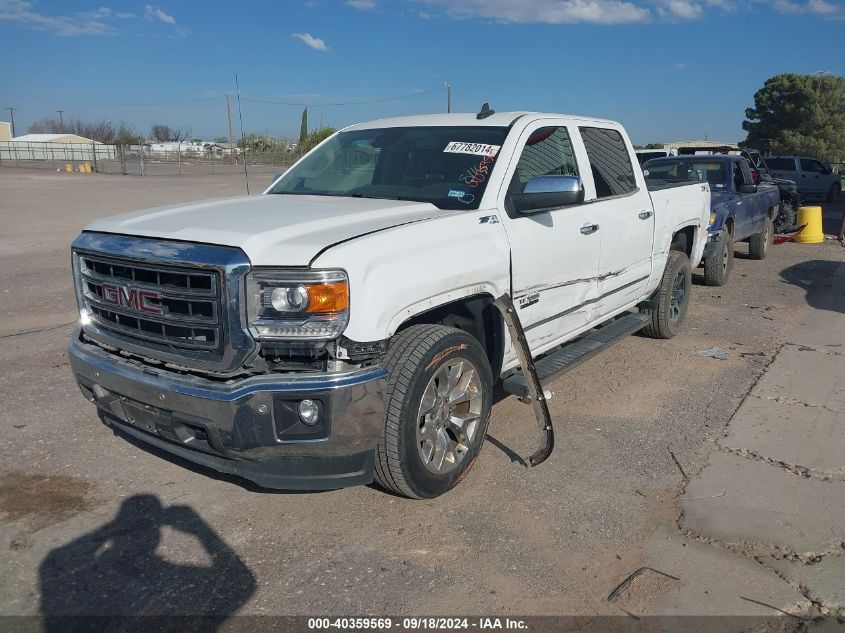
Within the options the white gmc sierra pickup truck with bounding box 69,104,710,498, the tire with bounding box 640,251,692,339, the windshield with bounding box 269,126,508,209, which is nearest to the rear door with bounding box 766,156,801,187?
the tire with bounding box 640,251,692,339

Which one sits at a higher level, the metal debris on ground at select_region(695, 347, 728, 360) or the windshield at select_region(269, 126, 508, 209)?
the windshield at select_region(269, 126, 508, 209)

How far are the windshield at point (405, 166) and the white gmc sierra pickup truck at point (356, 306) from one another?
0.02m

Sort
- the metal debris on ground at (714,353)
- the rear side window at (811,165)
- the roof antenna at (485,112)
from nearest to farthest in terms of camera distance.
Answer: the roof antenna at (485,112)
the metal debris on ground at (714,353)
the rear side window at (811,165)

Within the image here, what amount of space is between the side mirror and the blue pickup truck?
5.78 m

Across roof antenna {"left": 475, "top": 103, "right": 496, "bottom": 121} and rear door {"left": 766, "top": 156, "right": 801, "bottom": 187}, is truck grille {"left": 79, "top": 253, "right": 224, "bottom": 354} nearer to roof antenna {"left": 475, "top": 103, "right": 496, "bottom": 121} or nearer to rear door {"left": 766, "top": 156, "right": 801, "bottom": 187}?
roof antenna {"left": 475, "top": 103, "right": 496, "bottom": 121}

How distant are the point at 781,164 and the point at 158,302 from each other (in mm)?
26471

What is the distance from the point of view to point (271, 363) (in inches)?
124

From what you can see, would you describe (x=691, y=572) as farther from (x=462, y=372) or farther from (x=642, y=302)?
(x=642, y=302)

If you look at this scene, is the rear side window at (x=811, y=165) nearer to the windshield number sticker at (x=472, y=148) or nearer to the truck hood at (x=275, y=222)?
the windshield number sticker at (x=472, y=148)

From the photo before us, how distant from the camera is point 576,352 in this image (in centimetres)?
495

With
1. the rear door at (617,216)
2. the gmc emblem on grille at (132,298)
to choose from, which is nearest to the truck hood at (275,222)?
the gmc emblem on grille at (132,298)

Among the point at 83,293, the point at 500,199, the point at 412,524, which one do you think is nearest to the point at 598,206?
the point at 500,199

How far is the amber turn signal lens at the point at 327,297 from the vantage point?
3.06 meters

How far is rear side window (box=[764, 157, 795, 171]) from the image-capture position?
25.2 m
